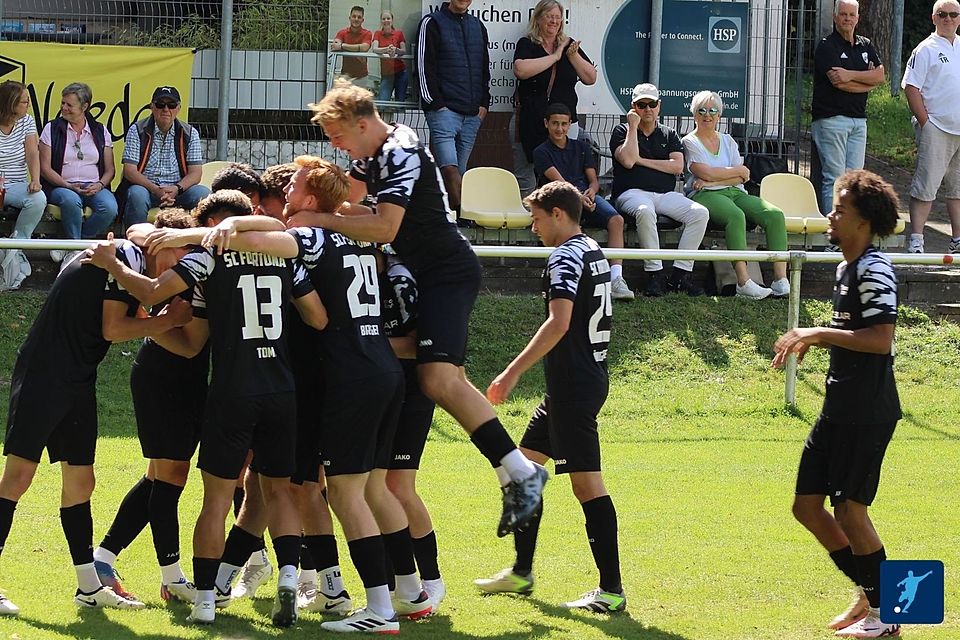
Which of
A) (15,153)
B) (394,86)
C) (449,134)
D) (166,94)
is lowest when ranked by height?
(15,153)

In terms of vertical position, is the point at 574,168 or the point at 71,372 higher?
the point at 574,168

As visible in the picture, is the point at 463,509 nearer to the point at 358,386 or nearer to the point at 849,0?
the point at 358,386

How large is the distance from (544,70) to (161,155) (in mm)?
3947

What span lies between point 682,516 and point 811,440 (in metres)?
2.07

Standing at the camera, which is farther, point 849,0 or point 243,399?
point 849,0

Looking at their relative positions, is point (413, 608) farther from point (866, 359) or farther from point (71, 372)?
point (866, 359)

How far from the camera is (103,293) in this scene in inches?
240

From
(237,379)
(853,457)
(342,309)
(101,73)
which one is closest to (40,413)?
(237,379)

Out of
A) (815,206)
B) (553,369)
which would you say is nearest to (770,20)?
(815,206)

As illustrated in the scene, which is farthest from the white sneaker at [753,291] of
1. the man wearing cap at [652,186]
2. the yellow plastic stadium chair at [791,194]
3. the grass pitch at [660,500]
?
the yellow plastic stadium chair at [791,194]

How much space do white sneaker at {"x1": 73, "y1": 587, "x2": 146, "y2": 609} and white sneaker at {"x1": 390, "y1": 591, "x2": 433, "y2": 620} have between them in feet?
3.89

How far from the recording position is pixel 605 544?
6363 mm

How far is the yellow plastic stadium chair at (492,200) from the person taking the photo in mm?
13367

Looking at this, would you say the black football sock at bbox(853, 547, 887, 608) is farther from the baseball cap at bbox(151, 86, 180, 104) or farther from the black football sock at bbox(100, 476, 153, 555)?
the baseball cap at bbox(151, 86, 180, 104)
